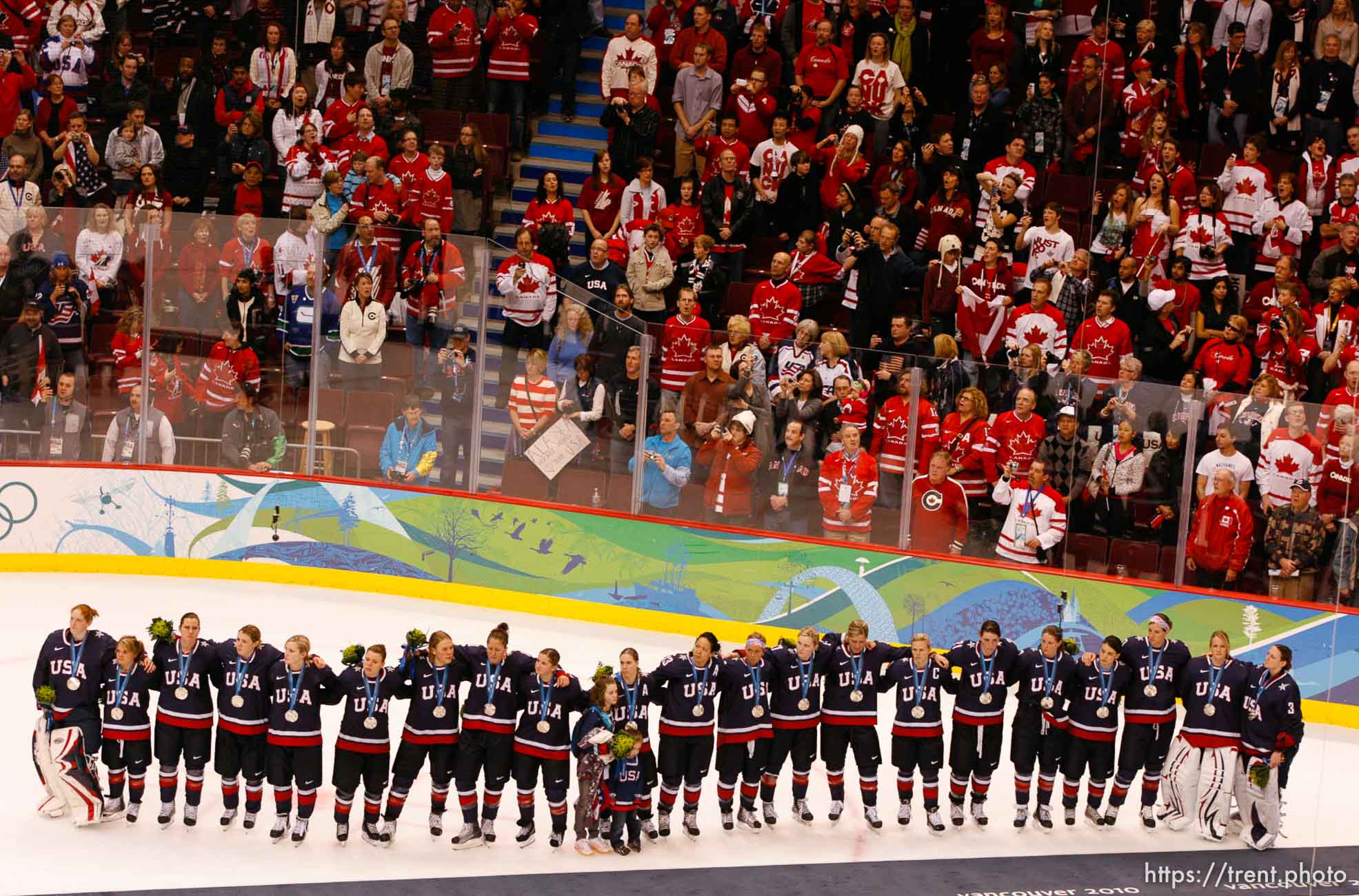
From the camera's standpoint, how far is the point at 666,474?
14828 mm

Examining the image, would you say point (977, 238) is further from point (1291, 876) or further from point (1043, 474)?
point (1291, 876)

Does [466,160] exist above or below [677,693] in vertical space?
above

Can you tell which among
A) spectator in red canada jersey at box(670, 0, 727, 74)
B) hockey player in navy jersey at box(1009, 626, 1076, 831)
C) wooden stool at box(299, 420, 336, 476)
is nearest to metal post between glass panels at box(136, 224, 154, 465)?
wooden stool at box(299, 420, 336, 476)

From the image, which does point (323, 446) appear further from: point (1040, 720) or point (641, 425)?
point (1040, 720)

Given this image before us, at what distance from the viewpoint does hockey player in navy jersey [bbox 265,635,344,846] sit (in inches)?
445

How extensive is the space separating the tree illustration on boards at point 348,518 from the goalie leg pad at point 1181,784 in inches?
264

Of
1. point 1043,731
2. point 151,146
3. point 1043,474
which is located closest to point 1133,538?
point 1043,474

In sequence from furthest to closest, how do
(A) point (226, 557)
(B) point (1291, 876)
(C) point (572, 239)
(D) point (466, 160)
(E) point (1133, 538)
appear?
(C) point (572, 239)
(D) point (466, 160)
(A) point (226, 557)
(E) point (1133, 538)
(B) point (1291, 876)

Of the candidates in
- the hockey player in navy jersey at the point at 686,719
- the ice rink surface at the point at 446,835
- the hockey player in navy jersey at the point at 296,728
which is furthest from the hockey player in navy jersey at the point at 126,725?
the hockey player in navy jersey at the point at 686,719

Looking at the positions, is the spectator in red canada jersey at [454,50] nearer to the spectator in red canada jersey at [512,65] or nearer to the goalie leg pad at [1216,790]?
the spectator in red canada jersey at [512,65]

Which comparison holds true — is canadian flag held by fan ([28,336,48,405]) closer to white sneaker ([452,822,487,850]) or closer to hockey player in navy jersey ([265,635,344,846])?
hockey player in navy jersey ([265,635,344,846])

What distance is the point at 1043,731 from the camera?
12.2 m

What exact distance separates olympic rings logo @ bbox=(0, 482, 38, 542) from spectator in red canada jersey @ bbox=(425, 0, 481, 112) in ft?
18.4

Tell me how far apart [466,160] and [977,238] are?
451cm
